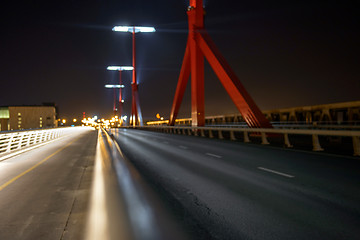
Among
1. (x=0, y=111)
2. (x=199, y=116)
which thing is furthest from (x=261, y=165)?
(x=0, y=111)

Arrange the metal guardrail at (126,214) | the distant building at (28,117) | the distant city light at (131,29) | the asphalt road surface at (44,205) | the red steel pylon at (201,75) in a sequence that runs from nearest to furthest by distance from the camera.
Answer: the metal guardrail at (126,214)
the asphalt road surface at (44,205)
the red steel pylon at (201,75)
the distant city light at (131,29)
the distant building at (28,117)

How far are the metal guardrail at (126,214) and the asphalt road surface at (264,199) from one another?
30 cm

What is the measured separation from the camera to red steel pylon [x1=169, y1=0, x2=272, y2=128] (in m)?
20.9

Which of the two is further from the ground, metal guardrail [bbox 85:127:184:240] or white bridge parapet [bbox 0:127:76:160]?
white bridge parapet [bbox 0:127:76:160]

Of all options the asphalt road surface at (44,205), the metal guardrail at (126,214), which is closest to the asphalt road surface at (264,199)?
the metal guardrail at (126,214)

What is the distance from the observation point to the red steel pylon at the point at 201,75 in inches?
821

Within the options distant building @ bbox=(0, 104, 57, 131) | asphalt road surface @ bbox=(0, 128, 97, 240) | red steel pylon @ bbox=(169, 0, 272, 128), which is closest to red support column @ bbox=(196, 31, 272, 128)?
red steel pylon @ bbox=(169, 0, 272, 128)

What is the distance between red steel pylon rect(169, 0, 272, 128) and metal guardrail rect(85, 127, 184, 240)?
15.1 meters

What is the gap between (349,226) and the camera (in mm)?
3848

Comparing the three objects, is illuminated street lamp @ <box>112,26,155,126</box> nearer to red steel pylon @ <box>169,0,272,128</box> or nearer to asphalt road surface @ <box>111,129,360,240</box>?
red steel pylon @ <box>169,0,272,128</box>

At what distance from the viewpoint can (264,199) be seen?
524 centimetres

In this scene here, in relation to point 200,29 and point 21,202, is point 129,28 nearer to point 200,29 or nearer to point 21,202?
point 200,29

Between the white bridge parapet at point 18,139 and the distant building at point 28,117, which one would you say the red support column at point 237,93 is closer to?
the white bridge parapet at point 18,139

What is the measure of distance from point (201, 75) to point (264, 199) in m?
25.4
